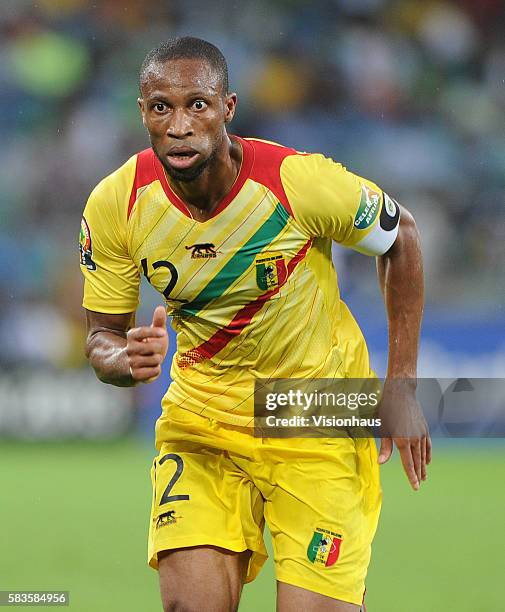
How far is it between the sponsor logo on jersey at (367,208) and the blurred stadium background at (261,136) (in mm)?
4495

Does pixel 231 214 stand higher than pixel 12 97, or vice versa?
pixel 12 97

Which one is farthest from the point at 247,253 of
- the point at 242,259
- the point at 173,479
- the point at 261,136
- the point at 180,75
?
the point at 261,136

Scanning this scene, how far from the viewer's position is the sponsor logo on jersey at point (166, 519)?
3.86 meters

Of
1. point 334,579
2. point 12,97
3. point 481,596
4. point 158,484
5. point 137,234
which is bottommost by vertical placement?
point 481,596

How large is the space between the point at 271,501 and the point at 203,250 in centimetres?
90

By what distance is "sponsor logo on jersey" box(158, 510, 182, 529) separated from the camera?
12.6 feet

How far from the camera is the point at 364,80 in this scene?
36.0ft

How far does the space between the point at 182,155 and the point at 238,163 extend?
28 centimetres

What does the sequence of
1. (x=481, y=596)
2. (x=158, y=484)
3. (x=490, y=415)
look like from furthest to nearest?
(x=490, y=415), (x=481, y=596), (x=158, y=484)

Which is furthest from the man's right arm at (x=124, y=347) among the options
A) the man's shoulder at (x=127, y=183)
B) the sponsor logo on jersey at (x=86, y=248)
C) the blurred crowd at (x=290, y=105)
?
the blurred crowd at (x=290, y=105)

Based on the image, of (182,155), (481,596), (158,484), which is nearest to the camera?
(182,155)

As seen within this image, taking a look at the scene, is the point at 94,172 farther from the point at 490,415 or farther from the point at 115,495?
the point at 490,415

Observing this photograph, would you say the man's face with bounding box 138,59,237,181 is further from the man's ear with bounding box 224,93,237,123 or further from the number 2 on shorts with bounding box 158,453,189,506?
the number 2 on shorts with bounding box 158,453,189,506

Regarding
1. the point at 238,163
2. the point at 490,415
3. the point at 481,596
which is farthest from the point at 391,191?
the point at 238,163
